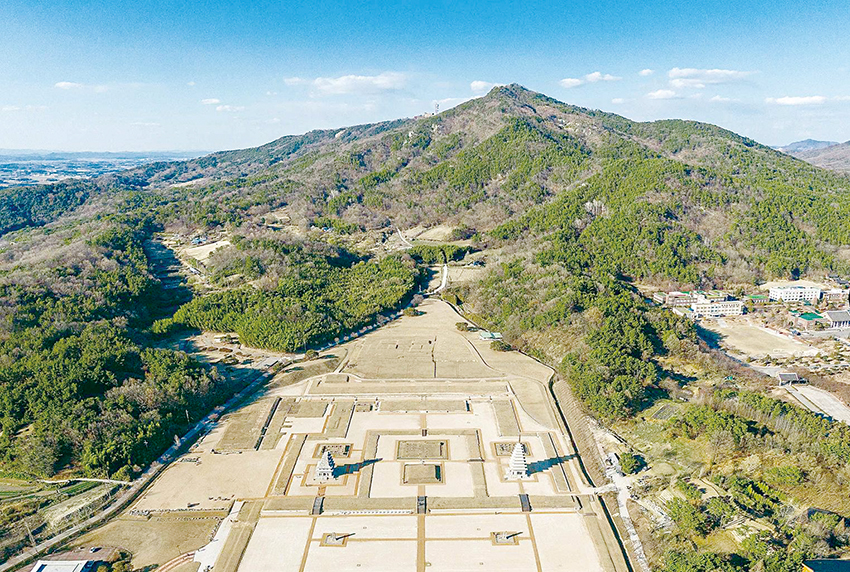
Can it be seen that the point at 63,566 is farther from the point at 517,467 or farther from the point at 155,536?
the point at 517,467

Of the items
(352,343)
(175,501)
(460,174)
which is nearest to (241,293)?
(352,343)

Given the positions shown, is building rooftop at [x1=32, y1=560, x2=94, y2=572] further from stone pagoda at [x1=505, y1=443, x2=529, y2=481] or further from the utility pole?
stone pagoda at [x1=505, y1=443, x2=529, y2=481]

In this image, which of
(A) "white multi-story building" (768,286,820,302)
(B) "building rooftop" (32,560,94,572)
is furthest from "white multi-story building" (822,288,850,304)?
(B) "building rooftop" (32,560,94,572)

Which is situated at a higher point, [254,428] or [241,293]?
[241,293]

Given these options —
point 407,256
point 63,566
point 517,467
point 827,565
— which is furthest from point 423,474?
point 407,256

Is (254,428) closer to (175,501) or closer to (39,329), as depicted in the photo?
(175,501)
